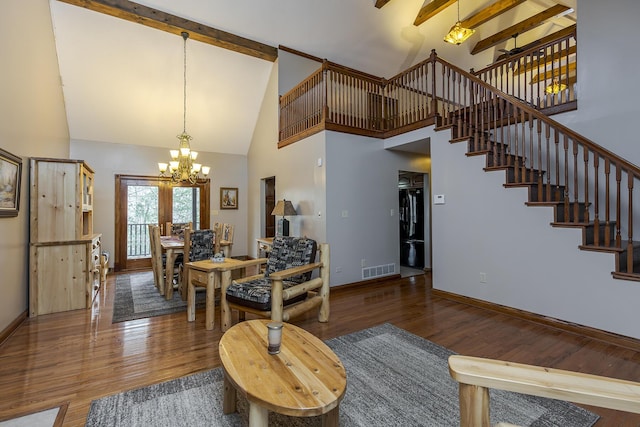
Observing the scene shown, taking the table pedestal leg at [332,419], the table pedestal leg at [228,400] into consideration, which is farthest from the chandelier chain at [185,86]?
the table pedestal leg at [332,419]

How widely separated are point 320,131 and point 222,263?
250 centimetres

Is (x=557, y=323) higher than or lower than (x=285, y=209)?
lower

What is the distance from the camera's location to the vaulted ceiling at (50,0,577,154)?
469cm

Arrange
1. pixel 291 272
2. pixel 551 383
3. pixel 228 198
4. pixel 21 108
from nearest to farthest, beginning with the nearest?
pixel 551 383
pixel 291 272
pixel 21 108
pixel 228 198

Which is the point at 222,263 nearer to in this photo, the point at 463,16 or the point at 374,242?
the point at 374,242

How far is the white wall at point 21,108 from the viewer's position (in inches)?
110

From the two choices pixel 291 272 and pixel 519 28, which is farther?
pixel 519 28

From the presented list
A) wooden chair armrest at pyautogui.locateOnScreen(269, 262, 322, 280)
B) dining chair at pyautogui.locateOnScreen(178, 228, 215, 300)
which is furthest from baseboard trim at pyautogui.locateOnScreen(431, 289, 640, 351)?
dining chair at pyautogui.locateOnScreen(178, 228, 215, 300)

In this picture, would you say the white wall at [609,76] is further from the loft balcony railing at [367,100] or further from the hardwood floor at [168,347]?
the hardwood floor at [168,347]

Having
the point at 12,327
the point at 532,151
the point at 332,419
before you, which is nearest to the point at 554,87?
the point at 532,151

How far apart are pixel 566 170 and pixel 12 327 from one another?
5764mm

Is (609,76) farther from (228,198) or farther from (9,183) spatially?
(228,198)

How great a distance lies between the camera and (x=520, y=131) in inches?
157

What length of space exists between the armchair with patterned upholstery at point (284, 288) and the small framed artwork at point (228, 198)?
426 centimetres
